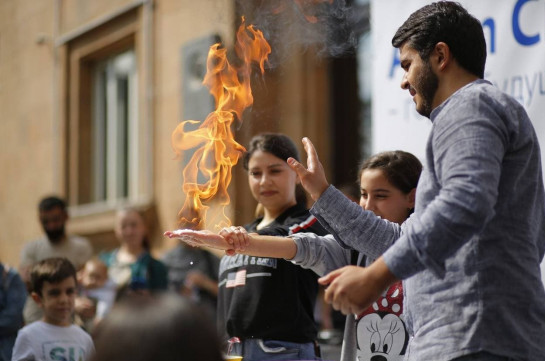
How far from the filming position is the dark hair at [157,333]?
52.6 inches

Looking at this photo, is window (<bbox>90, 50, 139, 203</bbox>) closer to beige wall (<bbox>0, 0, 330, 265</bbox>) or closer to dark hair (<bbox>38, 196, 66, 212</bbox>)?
beige wall (<bbox>0, 0, 330, 265</bbox>)

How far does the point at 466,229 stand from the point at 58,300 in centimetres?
285

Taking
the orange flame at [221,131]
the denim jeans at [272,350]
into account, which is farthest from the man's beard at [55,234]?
the denim jeans at [272,350]

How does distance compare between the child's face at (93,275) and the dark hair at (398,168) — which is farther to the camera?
the child's face at (93,275)

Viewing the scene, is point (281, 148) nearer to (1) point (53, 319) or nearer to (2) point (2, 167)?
(1) point (53, 319)

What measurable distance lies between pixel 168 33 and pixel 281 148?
5608 mm

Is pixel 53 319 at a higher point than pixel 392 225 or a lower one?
lower

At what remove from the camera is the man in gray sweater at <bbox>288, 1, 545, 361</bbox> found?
81.3 inches

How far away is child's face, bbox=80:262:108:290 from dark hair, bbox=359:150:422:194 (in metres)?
3.32

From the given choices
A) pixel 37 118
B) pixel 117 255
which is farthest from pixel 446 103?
pixel 37 118

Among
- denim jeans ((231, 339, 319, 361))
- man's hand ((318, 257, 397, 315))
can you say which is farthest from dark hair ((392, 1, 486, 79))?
denim jeans ((231, 339, 319, 361))

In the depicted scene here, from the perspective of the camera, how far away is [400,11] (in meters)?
4.70

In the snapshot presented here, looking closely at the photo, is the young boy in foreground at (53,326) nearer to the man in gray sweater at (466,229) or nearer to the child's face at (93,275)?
the child's face at (93,275)

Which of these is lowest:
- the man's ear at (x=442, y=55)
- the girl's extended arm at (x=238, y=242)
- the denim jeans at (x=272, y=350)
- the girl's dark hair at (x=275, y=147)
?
the denim jeans at (x=272, y=350)
